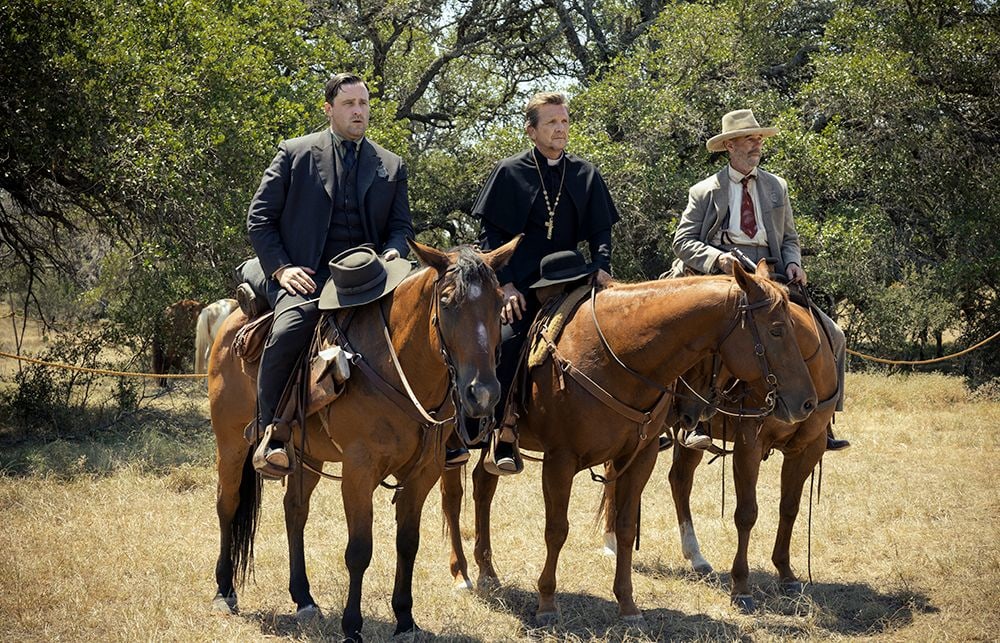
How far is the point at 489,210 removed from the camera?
643cm

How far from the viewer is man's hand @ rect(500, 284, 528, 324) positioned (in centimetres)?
611

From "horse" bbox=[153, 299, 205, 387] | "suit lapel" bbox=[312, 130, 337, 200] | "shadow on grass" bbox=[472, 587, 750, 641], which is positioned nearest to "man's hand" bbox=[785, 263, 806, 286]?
"shadow on grass" bbox=[472, 587, 750, 641]

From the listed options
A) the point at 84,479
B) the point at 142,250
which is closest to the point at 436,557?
the point at 84,479

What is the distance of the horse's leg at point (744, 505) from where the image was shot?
245 inches

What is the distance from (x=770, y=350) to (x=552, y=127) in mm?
2135

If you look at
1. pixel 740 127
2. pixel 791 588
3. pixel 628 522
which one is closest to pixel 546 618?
pixel 628 522

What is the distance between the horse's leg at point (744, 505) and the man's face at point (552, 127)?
233 cm

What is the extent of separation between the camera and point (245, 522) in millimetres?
6316

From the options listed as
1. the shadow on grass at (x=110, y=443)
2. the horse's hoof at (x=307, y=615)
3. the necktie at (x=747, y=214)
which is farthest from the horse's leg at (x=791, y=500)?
the shadow on grass at (x=110, y=443)

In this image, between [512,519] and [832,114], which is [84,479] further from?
[832,114]

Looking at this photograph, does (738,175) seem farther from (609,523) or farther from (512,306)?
(609,523)

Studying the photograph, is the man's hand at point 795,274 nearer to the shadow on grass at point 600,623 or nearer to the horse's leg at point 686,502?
the horse's leg at point 686,502

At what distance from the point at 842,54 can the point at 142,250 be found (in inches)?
463

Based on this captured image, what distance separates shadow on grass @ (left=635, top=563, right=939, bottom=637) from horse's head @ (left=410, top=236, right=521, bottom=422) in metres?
2.70
